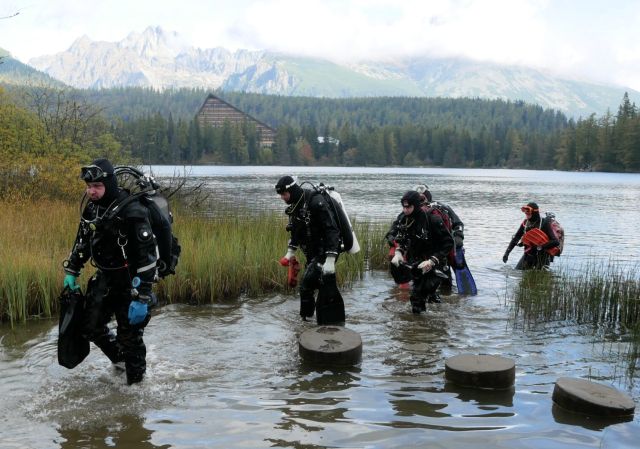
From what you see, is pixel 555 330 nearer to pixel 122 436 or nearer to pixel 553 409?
pixel 553 409

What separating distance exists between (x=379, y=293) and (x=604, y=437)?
20.0ft

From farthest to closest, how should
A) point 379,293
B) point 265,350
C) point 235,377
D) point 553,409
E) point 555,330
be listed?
point 379,293
point 555,330
point 265,350
point 235,377
point 553,409

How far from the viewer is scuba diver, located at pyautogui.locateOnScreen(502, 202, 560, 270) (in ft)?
41.7

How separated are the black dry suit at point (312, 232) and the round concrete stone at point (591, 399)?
128 inches

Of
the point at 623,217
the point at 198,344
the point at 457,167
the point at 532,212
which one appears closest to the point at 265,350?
the point at 198,344

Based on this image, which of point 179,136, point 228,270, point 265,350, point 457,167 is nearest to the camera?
point 265,350

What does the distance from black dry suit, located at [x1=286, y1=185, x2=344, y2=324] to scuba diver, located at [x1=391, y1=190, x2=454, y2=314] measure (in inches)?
50.7

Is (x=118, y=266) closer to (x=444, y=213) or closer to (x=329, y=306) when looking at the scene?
(x=329, y=306)

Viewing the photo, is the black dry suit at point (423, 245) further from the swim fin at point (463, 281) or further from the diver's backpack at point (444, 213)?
the swim fin at point (463, 281)

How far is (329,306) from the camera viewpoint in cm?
816

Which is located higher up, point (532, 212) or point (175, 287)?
point (532, 212)

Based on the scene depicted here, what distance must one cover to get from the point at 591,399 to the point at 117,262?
4.45 metres

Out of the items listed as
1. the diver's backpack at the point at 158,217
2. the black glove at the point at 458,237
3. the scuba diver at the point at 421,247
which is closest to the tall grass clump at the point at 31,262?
the diver's backpack at the point at 158,217

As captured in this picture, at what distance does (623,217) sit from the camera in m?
30.0
